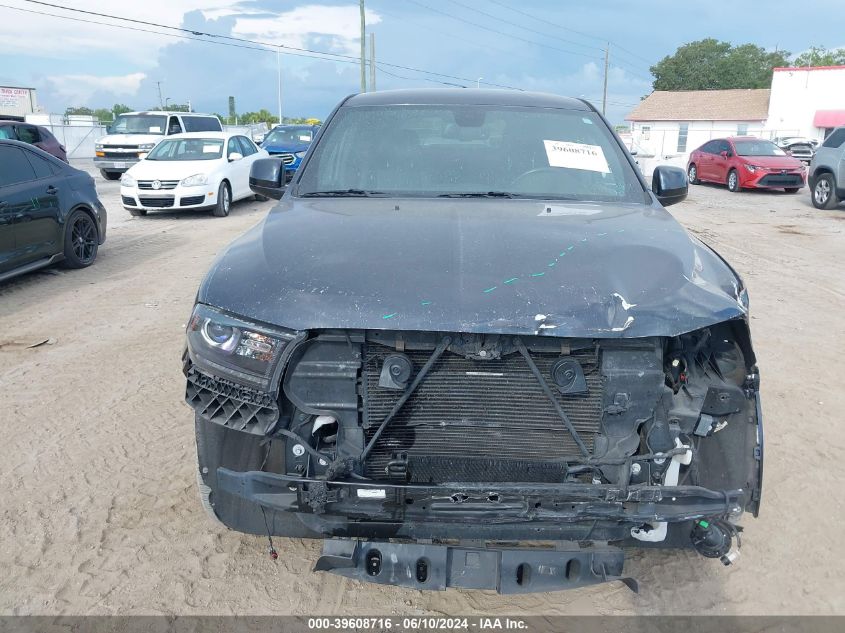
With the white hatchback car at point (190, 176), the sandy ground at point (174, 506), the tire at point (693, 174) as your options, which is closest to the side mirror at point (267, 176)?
the sandy ground at point (174, 506)

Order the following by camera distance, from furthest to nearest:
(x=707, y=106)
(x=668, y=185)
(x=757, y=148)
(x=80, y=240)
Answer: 1. (x=707, y=106)
2. (x=757, y=148)
3. (x=80, y=240)
4. (x=668, y=185)

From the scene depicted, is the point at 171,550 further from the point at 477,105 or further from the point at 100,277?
the point at 100,277

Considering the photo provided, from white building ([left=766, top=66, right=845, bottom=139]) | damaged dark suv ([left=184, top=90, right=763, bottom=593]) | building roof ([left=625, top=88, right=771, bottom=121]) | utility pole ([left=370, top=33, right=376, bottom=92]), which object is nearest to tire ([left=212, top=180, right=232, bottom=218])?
damaged dark suv ([left=184, top=90, right=763, bottom=593])

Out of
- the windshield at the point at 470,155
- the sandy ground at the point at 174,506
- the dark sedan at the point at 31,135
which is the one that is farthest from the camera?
the dark sedan at the point at 31,135

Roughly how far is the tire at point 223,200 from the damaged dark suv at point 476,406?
38.0 feet

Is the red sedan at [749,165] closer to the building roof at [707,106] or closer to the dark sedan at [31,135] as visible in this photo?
the dark sedan at [31,135]

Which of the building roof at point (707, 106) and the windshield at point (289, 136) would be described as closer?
the windshield at point (289, 136)

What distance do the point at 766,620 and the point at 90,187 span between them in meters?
8.66

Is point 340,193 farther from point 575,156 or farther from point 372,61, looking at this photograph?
point 372,61

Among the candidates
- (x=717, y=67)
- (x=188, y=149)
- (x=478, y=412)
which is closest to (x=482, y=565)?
(x=478, y=412)

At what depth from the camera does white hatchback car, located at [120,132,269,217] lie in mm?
13062

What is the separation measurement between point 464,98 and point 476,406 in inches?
90.4

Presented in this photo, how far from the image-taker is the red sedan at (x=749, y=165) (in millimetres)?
19000

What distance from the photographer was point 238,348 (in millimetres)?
A: 2332
